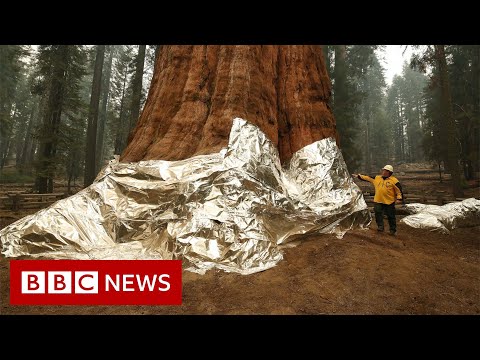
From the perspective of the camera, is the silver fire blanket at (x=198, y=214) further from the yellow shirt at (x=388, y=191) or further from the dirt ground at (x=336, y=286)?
the yellow shirt at (x=388, y=191)

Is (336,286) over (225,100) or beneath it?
beneath

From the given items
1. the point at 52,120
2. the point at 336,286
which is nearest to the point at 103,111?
the point at 52,120

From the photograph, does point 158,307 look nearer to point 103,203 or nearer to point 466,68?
point 103,203

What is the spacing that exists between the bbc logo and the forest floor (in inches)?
7.8

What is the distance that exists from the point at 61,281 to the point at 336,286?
3.38m

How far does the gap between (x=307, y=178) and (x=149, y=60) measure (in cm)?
2230

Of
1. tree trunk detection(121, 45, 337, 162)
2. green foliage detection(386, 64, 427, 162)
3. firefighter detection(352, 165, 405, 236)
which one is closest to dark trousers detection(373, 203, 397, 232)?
firefighter detection(352, 165, 405, 236)

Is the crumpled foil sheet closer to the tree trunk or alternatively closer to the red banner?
the tree trunk

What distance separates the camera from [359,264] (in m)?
3.90

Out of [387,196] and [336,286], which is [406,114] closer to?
[387,196]

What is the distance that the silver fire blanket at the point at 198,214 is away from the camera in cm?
408

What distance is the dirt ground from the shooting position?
300 cm

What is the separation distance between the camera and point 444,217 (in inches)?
278

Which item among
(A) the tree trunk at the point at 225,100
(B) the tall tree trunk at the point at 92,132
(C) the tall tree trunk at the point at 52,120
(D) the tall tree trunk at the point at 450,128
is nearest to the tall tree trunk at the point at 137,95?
(B) the tall tree trunk at the point at 92,132
